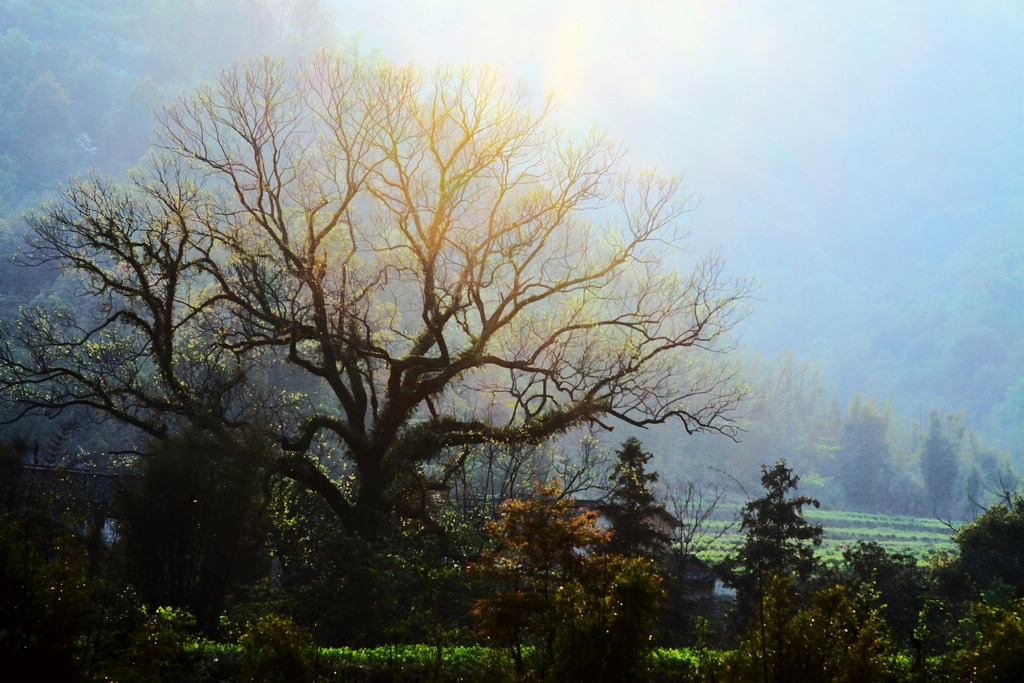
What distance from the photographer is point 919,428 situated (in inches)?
4031

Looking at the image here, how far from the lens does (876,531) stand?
56031mm

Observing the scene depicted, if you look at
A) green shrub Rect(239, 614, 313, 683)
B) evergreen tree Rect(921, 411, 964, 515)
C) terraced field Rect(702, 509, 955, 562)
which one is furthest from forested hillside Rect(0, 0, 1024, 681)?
evergreen tree Rect(921, 411, 964, 515)

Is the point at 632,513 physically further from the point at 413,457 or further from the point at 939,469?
the point at 939,469

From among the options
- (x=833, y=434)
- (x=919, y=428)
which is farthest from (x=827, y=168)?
(x=833, y=434)

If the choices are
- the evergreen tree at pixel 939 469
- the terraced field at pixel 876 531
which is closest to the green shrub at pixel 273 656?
the terraced field at pixel 876 531

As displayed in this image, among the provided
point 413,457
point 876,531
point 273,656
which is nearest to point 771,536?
point 413,457

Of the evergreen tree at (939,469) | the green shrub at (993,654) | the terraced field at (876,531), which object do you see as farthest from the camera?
the evergreen tree at (939,469)

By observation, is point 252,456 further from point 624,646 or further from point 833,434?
point 833,434

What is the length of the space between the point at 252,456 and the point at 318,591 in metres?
2.33

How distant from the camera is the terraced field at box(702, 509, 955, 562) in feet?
154

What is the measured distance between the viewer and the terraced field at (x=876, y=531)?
4684 cm

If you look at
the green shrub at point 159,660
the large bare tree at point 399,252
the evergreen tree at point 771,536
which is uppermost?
the large bare tree at point 399,252

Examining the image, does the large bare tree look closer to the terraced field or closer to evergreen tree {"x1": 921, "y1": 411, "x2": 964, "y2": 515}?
the terraced field

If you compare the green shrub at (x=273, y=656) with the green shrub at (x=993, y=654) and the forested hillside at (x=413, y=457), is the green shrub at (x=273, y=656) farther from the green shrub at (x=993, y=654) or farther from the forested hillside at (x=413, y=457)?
the green shrub at (x=993, y=654)
